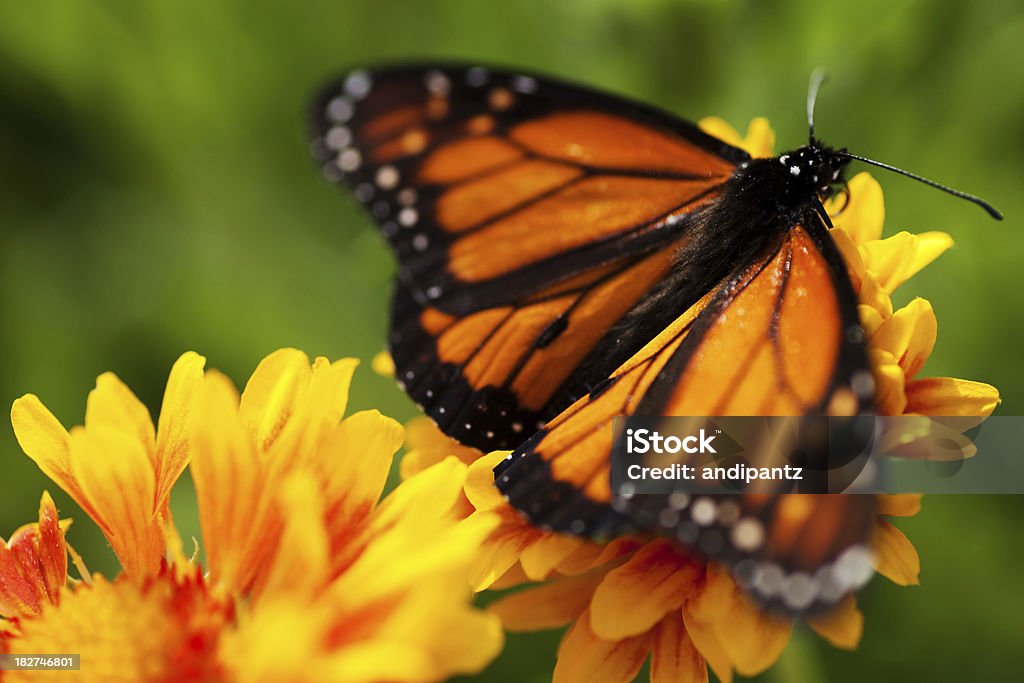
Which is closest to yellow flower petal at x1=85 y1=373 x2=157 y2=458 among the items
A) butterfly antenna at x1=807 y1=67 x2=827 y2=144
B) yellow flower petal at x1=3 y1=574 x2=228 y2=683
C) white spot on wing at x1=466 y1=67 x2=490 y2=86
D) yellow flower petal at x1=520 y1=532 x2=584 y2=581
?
yellow flower petal at x1=3 y1=574 x2=228 y2=683

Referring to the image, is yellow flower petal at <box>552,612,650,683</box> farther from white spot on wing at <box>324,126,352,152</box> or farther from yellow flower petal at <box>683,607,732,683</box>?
A: white spot on wing at <box>324,126,352,152</box>

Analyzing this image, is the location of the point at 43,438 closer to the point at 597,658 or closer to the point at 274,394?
the point at 274,394

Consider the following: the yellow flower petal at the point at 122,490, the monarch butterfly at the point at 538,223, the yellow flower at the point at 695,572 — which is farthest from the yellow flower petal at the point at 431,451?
the yellow flower petal at the point at 122,490

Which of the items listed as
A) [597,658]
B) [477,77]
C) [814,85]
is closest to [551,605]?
[597,658]

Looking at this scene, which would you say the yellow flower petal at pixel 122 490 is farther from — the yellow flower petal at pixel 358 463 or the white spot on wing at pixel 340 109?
the white spot on wing at pixel 340 109

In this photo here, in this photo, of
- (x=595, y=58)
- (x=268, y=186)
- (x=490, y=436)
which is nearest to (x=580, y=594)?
(x=490, y=436)

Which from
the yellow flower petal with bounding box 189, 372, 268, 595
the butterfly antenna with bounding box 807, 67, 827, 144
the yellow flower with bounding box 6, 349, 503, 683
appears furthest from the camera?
the butterfly antenna with bounding box 807, 67, 827, 144
